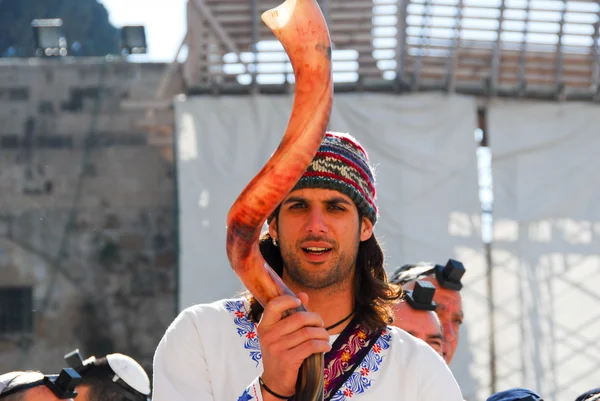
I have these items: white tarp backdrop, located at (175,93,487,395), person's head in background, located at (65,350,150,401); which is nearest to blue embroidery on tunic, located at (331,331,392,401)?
person's head in background, located at (65,350,150,401)

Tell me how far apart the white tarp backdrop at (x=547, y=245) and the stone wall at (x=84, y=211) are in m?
3.18

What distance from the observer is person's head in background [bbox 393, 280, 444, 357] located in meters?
3.58

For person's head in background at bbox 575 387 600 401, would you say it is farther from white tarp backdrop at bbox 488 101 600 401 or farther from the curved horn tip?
white tarp backdrop at bbox 488 101 600 401

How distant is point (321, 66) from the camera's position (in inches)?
77.4

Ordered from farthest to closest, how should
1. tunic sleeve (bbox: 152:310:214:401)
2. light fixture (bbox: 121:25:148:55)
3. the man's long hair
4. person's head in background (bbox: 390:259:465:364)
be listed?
light fixture (bbox: 121:25:148:55), person's head in background (bbox: 390:259:465:364), the man's long hair, tunic sleeve (bbox: 152:310:214:401)

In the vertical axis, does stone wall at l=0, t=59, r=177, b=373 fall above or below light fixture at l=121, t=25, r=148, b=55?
below

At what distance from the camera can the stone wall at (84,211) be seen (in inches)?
450

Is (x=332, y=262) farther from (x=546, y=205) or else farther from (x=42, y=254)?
(x=42, y=254)

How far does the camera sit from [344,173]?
8.27 ft

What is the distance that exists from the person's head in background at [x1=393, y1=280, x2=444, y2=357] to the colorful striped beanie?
41.0 inches

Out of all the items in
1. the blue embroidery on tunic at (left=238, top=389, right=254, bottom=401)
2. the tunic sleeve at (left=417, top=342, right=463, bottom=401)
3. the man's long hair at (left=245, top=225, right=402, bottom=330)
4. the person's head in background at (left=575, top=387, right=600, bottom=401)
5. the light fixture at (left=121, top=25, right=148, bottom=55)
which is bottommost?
the light fixture at (left=121, top=25, right=148, bottom=55)

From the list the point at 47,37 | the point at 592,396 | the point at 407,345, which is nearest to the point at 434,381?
the point at 407,345

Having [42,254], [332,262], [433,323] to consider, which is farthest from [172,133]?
[332,262]

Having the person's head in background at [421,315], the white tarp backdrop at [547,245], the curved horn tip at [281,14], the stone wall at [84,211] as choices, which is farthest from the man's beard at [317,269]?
the stone wall at [84,211]
